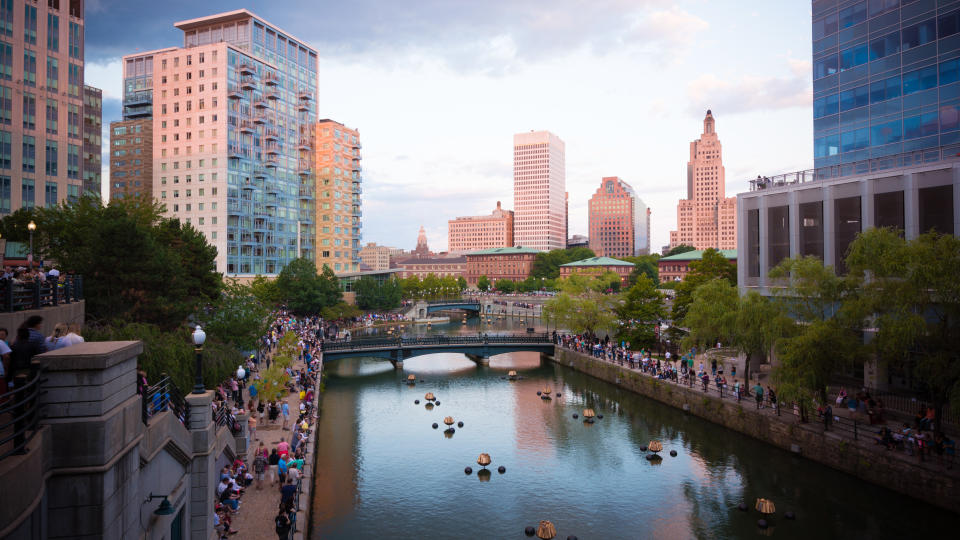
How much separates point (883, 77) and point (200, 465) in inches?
1795

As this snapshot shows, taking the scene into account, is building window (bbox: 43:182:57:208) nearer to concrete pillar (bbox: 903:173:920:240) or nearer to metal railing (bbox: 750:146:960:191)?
metal railing (bbox: 750:146:960:191)

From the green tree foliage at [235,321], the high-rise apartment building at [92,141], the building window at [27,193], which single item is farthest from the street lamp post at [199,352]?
the high-rise apartment building at [92,141]

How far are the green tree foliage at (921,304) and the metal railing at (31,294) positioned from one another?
33.4 metres

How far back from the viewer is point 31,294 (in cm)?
2030

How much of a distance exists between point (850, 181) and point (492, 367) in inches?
1539

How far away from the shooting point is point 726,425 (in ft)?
118

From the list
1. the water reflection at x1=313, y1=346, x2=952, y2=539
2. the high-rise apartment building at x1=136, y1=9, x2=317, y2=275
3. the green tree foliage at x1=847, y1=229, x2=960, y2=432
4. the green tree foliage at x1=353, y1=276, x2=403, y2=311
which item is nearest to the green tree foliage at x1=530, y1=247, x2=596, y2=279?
the green tree foliage at x1=353, y1=276, x2=403, y2=311

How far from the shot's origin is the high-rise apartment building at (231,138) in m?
85.2

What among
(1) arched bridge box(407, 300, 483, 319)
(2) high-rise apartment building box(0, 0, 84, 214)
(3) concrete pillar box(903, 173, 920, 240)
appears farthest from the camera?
(1) arched bridge box(407, 300, 483, 319)

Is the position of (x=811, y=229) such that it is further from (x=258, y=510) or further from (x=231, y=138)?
(x=231, y=138)

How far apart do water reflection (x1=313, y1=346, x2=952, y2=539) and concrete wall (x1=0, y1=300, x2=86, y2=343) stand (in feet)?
42.5

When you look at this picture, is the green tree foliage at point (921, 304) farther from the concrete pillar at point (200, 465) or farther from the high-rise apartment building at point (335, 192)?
the high-rise apartment building at point (335, 192)

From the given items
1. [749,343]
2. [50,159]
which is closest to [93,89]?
[50,159]

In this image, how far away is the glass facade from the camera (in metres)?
34.6
